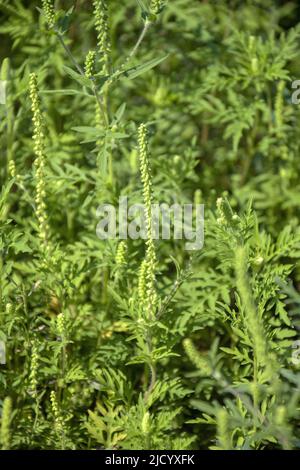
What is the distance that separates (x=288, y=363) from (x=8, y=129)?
1.52 m

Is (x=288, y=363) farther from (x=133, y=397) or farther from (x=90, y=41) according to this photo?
(x=90, y=41)

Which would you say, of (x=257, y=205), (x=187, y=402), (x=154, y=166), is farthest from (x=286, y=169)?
(x=187, y=402)

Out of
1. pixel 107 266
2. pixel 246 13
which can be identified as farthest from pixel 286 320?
pixel 246 13

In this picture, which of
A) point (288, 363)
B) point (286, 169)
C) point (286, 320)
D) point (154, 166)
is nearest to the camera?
point (286, 320)

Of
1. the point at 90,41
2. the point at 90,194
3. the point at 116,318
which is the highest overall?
the point at 90,41

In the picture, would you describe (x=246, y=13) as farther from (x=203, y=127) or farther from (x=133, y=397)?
(x=133, y=397)

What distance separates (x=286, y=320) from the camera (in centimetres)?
237

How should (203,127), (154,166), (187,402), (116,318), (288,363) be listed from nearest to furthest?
(288,363)
(187,402)
(116,318)
(154,166)
(203,127)

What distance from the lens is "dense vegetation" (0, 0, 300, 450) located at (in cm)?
231

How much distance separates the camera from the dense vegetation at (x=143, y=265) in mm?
2314

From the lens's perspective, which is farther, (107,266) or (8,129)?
(8,129)

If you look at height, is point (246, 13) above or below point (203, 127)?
above

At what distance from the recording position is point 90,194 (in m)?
2.77

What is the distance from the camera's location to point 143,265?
7.38 ft
